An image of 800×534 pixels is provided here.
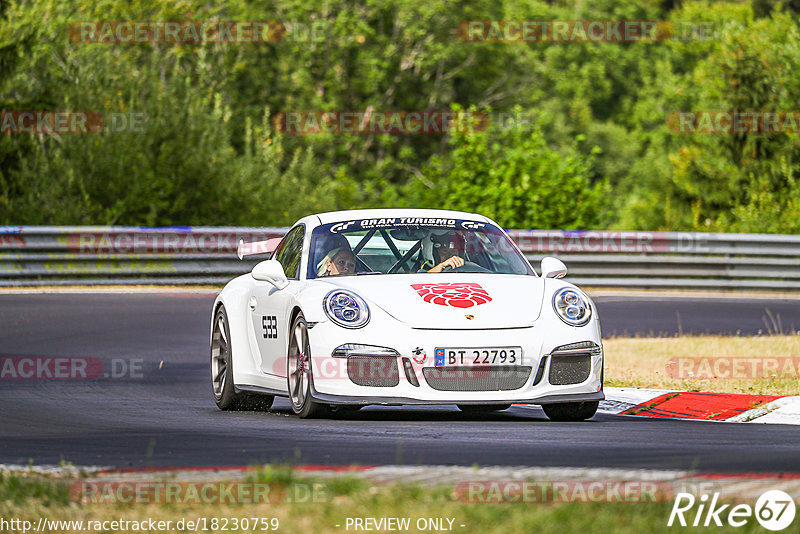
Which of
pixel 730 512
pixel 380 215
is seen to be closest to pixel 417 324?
pixel 380 215

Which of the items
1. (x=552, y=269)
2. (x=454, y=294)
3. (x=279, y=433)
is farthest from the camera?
(x=552, y=269)

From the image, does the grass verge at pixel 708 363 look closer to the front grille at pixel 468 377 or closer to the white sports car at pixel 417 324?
the white sports car at pixel 417 324

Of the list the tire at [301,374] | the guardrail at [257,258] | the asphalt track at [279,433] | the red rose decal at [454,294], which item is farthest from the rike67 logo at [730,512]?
the guardrail at [257,258]

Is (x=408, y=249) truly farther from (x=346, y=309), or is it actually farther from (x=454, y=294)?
(x=346, y=309)

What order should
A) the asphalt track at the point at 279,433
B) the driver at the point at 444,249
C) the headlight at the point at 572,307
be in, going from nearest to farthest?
1. the asphalt track at the point at 279,433
2. the headlight at the point at 572,307
3. the driver at the point at 444,249

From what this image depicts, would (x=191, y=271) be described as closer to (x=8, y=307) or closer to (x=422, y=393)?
(x=8, y=307)

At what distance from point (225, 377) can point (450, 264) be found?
79.8 inches

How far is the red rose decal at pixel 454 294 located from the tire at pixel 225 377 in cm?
210

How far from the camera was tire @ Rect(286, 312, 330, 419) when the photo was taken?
9.55m

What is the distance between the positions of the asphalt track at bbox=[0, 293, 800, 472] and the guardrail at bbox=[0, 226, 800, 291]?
718 cm

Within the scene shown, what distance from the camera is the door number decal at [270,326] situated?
10.4 metres

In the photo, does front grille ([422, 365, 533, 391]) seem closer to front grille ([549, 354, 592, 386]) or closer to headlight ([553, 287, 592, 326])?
front grille ([549, 354, 592, 386])

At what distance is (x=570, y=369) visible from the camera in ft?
31.4

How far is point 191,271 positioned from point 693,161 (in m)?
19.1
